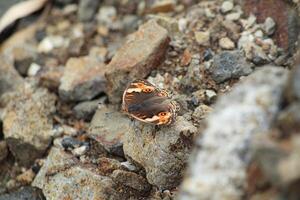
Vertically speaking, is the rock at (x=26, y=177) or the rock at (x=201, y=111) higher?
the rock at (x=201, y=111)

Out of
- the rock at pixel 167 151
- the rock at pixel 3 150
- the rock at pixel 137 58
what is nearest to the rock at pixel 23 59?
the rock at pixel 3 150

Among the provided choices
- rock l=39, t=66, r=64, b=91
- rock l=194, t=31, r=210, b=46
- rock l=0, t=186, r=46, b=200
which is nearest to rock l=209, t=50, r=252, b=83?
rock l=194, t=31, r=210, b=46

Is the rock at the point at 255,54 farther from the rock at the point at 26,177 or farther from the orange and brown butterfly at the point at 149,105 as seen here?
the rock at the point at 26,177

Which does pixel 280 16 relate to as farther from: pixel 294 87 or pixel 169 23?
pixel 294 87

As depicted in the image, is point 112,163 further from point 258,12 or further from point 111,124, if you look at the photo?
point 258,12

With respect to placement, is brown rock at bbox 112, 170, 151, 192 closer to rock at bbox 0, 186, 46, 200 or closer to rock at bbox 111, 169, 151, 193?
rock at bbox 111, 169, 151, 193

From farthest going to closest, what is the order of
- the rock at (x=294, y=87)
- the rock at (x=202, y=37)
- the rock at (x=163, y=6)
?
the rock at (x=163, y=6), the rock at (x=202, y=37), the rock at (x=294, y=87)

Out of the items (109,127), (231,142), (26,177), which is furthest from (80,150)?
(231,142)
